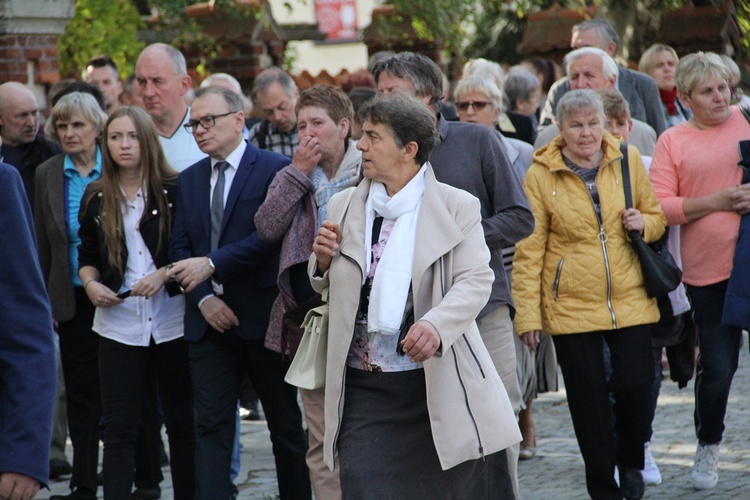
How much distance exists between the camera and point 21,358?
3.23 m

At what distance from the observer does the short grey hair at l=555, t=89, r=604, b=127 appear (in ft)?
20.0

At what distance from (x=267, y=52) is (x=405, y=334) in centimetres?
1036

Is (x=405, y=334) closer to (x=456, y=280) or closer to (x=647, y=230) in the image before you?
(x=456, y=280)

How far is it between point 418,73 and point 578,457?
3.08m

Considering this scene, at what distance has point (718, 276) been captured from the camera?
635 cm

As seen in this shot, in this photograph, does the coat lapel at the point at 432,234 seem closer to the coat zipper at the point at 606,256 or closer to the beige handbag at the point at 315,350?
the beige handbag at the point at 315,350

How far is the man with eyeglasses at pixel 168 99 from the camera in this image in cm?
692

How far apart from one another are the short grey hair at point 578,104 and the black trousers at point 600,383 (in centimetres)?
113

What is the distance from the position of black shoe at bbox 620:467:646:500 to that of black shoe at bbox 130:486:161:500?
2.60 metres

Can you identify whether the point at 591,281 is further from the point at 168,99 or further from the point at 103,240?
the point at 168,99

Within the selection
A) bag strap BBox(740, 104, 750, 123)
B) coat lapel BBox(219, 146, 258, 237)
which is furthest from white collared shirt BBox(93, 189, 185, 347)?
bag strap BBox(740, 104, 750, 123)

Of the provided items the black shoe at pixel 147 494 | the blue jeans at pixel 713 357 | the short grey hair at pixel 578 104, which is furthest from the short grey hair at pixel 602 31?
the black shoe at pixel 147 494

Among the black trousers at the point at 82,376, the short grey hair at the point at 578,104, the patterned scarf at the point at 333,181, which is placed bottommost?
the black trousers at the point at 82,376

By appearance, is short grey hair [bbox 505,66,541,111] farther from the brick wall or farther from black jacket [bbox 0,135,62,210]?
black jacket [bbox 0,135,62,210]
